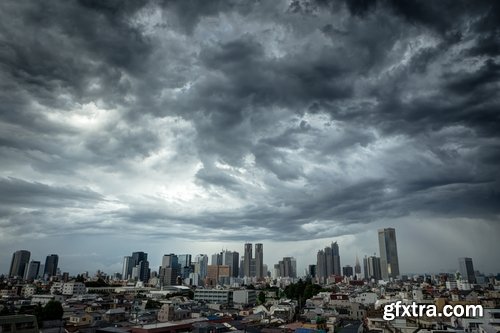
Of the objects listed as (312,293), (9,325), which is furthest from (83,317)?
(312,293)

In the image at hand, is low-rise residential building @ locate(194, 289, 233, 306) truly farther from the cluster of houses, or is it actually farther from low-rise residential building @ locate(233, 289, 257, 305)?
low-rise residential building @ locate(233, 289, 257, 305)

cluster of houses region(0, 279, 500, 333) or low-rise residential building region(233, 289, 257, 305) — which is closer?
cluster of houses region(0, 279, 500, 333)

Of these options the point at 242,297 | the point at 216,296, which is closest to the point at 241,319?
the point at 242,297

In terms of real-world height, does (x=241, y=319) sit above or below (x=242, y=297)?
above

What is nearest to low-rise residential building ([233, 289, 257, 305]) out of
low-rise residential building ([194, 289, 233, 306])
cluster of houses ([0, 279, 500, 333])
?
cluster of houses ([0, 279, 500, 333])

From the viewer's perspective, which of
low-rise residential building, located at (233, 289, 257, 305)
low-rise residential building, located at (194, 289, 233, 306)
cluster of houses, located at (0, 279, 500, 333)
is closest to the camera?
cluster of houses, located at (0, 279, 500, 333)

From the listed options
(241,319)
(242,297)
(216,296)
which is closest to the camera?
(241,319)

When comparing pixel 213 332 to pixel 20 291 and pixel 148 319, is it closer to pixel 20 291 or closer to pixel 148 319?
pixel 148 319

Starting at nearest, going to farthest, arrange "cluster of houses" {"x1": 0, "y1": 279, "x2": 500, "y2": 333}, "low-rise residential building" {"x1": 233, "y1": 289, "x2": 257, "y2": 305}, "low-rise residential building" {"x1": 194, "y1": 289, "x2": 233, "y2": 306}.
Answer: "cluster of houses" {"x1": 0, "y1": 279, "x2": 500, "y2": 333} → "low-rise residential building" {"x1": 233, "y1": 289, "x2": 257, "y2": 305} → "low-rise residential building" {"x1": 194, "y1": 289, "x2": 233, "y2": 306}

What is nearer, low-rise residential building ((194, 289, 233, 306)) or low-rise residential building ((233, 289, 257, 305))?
low-rise residential building ((233, 289, 257, 305))

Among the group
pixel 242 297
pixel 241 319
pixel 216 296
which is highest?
pixel 241 319

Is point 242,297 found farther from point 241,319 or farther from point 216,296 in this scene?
point 241,319
